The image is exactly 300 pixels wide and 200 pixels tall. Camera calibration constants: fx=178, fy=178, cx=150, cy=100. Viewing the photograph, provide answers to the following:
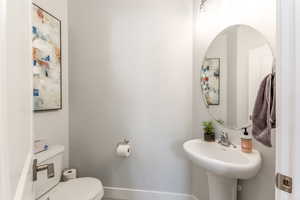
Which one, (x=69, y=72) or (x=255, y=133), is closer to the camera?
(x=255, y=133)

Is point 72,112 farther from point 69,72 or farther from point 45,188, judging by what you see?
point 45,188

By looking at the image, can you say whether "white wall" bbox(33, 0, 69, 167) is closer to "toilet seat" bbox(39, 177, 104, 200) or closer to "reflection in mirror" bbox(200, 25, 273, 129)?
"toilet seat" bbox(39, 177, 104, 200)

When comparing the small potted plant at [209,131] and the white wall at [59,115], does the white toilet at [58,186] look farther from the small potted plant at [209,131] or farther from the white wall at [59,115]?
the small potted plant at [209,131]

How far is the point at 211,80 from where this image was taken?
1.62 m

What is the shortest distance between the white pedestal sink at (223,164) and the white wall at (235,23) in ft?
0.32

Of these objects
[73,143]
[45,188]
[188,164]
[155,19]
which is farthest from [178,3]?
[45,188]

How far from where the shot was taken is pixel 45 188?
1.47 m

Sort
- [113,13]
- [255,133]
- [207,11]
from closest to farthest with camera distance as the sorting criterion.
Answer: [255,133] → [207,11] → [113,13]

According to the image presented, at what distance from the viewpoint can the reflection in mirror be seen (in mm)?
1221

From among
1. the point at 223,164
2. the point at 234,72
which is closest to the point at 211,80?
the point at 234,72

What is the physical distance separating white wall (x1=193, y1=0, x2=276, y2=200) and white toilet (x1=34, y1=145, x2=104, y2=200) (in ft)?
3.31

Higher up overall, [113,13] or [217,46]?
[113,13]

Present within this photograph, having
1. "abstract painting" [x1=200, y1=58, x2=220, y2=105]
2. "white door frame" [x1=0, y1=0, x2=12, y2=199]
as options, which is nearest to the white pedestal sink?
"abstract painting" [x1=200, y1=58, x2=220, y2=105]

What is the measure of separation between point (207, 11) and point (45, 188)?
2.11 m
